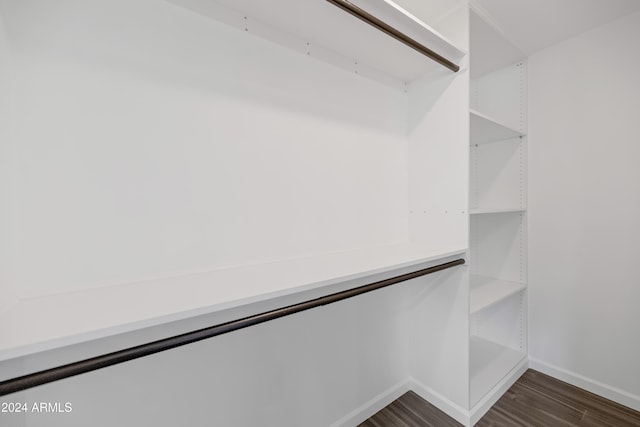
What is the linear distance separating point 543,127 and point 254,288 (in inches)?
83.0

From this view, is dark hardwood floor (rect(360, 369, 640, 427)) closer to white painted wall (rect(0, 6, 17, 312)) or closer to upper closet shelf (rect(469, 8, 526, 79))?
white painted wall (rect(0, 6, 17, 312))

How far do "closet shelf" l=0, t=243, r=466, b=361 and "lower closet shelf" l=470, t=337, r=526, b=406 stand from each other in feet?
3.45

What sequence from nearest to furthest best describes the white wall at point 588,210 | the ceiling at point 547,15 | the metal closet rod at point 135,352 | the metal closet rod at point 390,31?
the metal closet rod at point 135,352 < the metal closet rod at point 390,31 < the ceiling at point 547,15 < the white wall at point 588,210

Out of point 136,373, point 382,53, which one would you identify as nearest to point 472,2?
point 382,53

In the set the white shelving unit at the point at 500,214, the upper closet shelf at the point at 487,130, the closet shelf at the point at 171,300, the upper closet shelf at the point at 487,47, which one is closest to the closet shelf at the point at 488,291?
the white shelving unit at the point at 500,214

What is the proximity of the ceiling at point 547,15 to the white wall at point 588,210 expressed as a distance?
94 millimetres

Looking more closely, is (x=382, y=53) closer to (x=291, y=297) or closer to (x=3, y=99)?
(x=291, y=297)

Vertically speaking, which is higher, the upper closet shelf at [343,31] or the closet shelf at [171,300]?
the upper closet shelf at [343,31]

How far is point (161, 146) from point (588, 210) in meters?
2.28

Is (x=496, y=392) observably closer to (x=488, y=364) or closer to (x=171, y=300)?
(x=488, y=364)

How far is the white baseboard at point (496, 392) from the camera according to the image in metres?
1.42

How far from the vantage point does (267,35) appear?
1.07 metres

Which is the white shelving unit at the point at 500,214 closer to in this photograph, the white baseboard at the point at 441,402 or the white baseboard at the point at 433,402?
the white baseboard at the point at 433,402

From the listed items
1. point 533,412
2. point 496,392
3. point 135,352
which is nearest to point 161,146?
point 135,352
